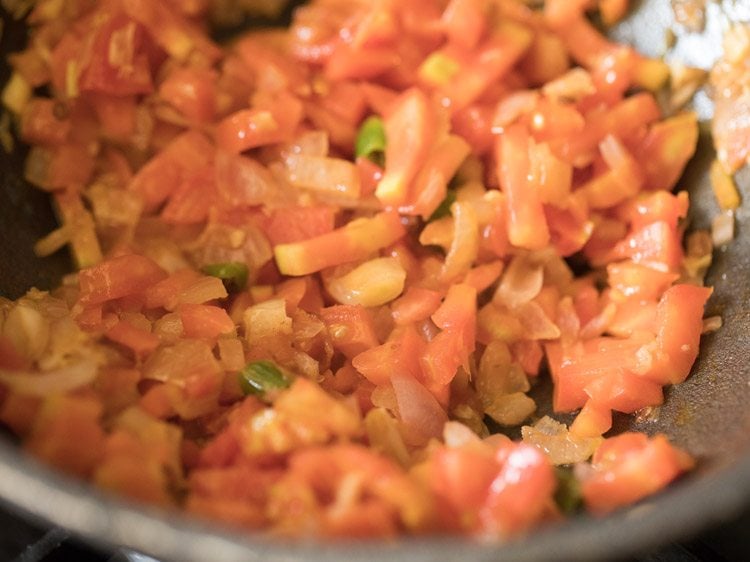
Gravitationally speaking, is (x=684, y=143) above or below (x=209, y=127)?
above

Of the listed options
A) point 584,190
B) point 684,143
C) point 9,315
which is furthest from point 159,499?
point 684,143

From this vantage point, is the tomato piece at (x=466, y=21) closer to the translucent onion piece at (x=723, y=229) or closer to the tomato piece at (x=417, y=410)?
the translucent onion piece at (x=723, y=229)

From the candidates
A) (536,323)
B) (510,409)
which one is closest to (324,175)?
(536,323)

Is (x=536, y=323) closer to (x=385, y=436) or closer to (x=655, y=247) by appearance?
(x=655, y=247)

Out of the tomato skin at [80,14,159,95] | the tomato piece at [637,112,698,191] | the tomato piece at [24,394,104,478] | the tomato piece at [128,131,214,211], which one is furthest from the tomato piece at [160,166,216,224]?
the tomato piece at [637,112,698,191]

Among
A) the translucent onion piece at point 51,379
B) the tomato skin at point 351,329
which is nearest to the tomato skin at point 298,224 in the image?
the tomato skin at point 351,329

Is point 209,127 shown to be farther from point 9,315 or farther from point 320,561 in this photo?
point 320,561

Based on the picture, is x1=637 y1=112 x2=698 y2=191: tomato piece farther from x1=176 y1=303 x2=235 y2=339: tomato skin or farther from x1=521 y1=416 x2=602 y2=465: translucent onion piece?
x1=176 y1=303 x2=235 y2=339: tomato skin
